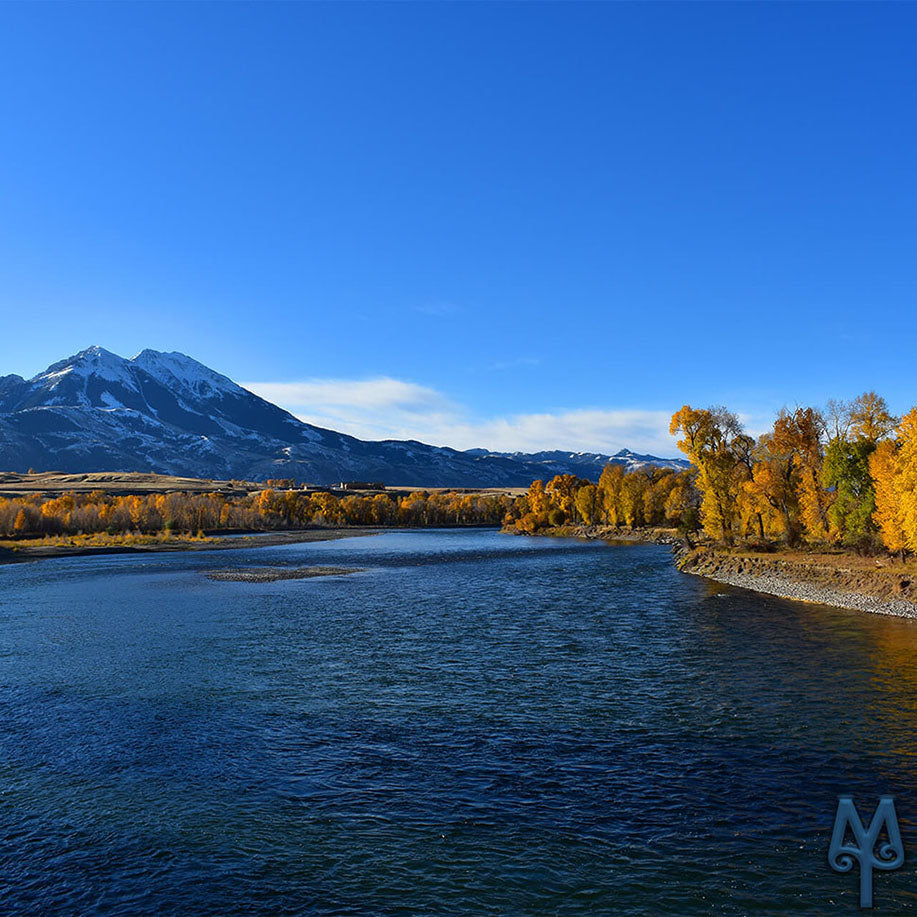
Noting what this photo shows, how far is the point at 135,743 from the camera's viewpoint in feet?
87.6

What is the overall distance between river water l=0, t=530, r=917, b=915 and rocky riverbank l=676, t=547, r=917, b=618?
22.8 ft

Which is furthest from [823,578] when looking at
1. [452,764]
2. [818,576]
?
[452,764]

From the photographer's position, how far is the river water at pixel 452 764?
16547 millimetres

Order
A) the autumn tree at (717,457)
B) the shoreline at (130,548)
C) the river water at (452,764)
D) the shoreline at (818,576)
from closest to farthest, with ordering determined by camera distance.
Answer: the river water at (452,764) < the shoreline at (818,576) < the autumn tree at (717,457) < the shoreline at (130,548)

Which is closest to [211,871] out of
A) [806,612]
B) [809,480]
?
[806,612]

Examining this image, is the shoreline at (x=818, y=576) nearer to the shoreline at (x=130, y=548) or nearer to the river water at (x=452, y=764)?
the river water at (x=452, y=764)

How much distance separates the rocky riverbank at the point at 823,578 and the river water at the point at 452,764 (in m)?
6.96

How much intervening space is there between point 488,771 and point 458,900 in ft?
24.4

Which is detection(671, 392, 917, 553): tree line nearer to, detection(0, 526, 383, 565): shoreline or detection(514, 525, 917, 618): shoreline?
detection(514, 525, 917, 618): shoreline

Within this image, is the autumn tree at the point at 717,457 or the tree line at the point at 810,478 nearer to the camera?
the tree line at the point at 810,478

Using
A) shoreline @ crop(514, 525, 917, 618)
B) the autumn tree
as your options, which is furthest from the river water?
the autumn tree

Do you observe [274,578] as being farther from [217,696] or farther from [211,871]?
[211,871]

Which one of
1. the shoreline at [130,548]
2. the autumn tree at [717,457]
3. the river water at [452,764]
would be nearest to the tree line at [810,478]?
the autumn tree at [717,457]

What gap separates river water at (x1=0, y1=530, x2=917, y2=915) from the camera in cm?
1655
